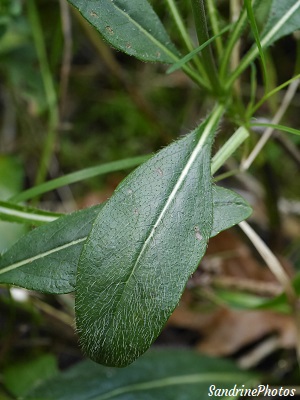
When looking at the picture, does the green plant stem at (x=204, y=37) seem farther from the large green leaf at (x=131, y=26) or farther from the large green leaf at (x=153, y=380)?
the large green leaf at (x=153, y=380)

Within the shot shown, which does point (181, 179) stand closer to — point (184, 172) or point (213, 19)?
point (184, 172)

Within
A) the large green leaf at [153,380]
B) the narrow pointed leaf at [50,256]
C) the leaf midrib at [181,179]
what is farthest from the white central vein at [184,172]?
the large green leaf at [153,380]

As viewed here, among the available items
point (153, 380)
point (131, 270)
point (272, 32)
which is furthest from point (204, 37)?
point (153, 380)

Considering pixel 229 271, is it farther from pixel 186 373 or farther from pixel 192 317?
pixel 186 373

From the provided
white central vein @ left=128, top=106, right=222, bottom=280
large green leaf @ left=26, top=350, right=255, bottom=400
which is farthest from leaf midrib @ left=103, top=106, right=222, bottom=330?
large green leaf @ left=26, top=350, right=255, bottom=400

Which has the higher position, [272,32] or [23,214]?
[272,32]

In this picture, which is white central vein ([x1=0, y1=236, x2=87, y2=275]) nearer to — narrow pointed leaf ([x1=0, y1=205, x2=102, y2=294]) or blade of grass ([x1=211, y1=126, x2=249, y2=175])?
narrow pointed leaf ([x1=0, y1=205, x2=102, y2=294])

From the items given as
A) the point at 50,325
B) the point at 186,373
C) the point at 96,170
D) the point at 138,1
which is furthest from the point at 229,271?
the point at 138,1
